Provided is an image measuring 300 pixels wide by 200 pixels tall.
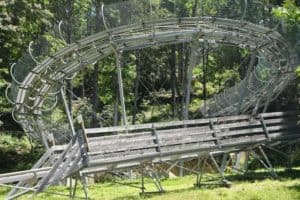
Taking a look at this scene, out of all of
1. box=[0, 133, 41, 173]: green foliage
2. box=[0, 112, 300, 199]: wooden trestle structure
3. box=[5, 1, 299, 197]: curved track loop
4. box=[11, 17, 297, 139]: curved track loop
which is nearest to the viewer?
box=[0, 112, 300, 199]: wooden trestle structure

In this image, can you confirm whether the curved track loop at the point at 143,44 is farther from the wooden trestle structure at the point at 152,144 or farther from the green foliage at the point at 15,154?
the green foliage at the point at 15,154

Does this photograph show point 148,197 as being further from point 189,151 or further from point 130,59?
point 130,59

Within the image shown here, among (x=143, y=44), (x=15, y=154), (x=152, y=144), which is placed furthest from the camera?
(x=15, y=154)

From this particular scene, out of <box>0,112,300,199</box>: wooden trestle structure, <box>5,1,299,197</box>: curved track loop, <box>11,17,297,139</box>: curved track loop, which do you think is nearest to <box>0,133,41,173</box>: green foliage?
<box>5,1,299,197</box>: curved track loop

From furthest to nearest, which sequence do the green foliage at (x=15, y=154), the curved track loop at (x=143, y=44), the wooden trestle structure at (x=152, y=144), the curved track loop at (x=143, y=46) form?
the green foliage at (x=15, y=154)
the curved track loop at (x=143, y=44)
the curved track loop at (x=143, y=46)
the wooden trestle structure at (x=152, y=144)

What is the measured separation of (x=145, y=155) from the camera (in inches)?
431

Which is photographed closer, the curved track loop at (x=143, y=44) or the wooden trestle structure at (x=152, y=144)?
the wooden trestle structure at (x=152, y=144)

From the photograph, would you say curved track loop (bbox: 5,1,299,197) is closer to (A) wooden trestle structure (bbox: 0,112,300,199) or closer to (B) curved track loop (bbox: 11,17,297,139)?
(B) curved track loop (bbox: 11,17,297,139)

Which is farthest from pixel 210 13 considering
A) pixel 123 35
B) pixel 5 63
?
pixel 5 63

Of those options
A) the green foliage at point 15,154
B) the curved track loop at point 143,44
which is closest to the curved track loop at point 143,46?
the curved track loop at point 143,44

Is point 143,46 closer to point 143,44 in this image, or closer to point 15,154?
point 143,44

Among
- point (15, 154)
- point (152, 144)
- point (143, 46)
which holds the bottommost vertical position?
point (15, 154)

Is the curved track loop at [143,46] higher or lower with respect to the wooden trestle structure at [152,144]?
higher

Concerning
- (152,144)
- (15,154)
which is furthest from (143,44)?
(15,154)
